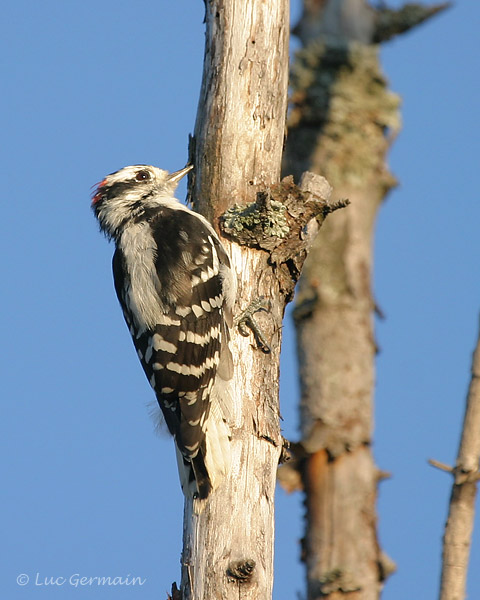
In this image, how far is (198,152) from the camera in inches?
180

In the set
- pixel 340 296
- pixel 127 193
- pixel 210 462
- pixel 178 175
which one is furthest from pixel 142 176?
pixel 210 462

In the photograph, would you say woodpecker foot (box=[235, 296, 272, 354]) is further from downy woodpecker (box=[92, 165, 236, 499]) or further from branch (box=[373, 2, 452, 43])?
branch (box=[373, 2, 452, 43])

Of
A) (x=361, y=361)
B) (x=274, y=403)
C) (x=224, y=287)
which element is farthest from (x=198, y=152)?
(x=361, y=361)

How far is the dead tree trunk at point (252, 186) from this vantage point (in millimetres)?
4117

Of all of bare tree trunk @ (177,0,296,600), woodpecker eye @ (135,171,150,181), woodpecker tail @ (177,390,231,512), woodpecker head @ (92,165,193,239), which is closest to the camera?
woodpecker tail @ (177,390,231,512)

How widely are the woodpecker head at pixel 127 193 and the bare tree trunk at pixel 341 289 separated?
59.8 inches

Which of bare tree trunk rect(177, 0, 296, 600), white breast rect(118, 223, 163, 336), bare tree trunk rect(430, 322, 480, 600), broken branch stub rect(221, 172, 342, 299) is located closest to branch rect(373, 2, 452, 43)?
bare tree trunk rect(177, 0, 296, 600)

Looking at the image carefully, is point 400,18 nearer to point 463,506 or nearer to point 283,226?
point 283,226

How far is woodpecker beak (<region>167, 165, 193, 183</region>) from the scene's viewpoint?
484 cm

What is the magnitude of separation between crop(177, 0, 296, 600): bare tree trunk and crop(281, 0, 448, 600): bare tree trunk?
64.0 inches

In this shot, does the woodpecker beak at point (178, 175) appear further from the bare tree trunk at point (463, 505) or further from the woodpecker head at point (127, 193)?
the bare tree trunk at point (463, 505)

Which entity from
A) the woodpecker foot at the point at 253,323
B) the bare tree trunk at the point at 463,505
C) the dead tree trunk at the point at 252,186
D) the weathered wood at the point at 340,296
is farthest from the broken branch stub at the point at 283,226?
the weathered wood at the point at 340,296

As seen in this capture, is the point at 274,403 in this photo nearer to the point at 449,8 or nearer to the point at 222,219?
the point at 222,219

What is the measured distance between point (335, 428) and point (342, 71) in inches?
115
